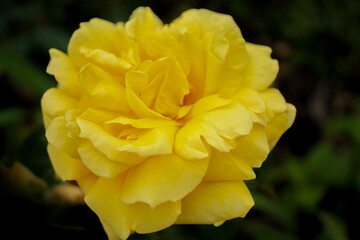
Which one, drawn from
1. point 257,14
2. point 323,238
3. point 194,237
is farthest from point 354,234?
point 257,14

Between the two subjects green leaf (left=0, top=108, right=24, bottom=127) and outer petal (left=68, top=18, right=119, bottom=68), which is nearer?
outer petal (left=68, top=18, right=119, bottom=68)

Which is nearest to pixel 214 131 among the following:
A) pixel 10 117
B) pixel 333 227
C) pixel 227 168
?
pixel 227 168

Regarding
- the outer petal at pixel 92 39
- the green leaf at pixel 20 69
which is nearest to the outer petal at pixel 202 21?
the outer petal at pixel 92 39

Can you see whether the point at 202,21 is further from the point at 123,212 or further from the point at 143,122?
the point at 123,212

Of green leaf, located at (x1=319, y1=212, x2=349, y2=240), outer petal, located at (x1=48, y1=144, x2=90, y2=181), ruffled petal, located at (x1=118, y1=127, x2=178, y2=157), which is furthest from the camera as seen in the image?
green leaf, located at (x1=319, y1=212, x2=349, y2=240)

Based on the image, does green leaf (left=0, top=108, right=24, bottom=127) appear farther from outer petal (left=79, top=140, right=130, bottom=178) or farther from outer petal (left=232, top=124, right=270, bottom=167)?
outer petal (left=232, top=124, right=270, bottom=167)

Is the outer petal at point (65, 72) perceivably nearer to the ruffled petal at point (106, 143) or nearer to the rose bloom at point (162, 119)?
the rose bloom at point (162, 119)

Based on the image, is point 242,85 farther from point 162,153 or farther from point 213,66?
point 162,153

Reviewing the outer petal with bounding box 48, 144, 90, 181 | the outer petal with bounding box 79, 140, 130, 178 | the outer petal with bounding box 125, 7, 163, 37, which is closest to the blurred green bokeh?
the outer petal with bounding box 48, 144, 90, 181

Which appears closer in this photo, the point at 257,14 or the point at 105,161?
the point at 105,161
